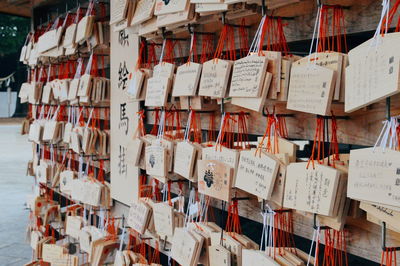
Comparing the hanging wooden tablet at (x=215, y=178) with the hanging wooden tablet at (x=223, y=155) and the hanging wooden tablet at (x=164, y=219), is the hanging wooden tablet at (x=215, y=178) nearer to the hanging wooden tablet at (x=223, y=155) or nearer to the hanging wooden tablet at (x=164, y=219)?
the hanging wooden tablet at (x=223, y=155)

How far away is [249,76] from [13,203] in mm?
5942

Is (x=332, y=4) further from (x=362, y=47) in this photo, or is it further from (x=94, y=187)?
(x=94, y=187)

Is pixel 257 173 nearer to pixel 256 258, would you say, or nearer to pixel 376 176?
pixel 256 258

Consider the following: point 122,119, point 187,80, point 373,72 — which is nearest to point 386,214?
point 373,72

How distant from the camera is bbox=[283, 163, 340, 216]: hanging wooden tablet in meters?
1.16

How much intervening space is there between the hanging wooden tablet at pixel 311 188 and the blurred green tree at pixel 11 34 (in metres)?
16.5

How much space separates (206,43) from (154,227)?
723mm

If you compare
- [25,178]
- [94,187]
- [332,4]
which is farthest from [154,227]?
[25,178]

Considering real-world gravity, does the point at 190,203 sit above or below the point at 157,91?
below

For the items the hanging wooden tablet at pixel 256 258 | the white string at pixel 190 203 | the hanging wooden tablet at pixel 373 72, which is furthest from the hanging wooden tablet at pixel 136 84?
the hanging wooden tablet at pixel 373 72

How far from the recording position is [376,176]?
3.35ft

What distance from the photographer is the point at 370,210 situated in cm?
111

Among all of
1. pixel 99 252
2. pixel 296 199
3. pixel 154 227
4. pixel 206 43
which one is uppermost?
pixel 206 43

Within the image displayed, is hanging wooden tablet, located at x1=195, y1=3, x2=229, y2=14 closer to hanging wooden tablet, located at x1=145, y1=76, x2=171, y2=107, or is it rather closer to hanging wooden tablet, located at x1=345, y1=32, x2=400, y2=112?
hanging wooden tablet, located at x1=145, y1=76, x2=171, y2=107
